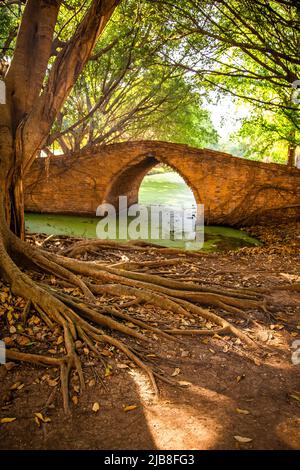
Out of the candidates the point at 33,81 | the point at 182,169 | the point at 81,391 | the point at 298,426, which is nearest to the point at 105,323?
the point at 81,391

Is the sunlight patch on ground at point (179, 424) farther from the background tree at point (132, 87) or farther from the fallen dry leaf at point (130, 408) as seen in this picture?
the background tree at point (132, 87)

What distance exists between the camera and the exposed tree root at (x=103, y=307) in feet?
13.0

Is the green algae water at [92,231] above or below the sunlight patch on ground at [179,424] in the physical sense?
above

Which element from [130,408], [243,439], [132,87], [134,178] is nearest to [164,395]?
[130,408]

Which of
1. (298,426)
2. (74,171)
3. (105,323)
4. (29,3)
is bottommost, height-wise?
(298,426)

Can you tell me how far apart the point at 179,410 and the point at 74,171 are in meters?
12.1

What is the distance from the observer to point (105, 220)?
1427 cm

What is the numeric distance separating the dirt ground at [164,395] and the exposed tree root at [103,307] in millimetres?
109

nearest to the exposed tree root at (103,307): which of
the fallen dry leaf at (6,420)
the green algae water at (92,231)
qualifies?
the fallen dry leaf at (6,420)

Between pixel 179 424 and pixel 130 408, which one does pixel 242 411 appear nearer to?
pixel 179 424

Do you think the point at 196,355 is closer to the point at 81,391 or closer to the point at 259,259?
the point at 81,391

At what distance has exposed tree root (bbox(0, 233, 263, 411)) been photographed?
13.0ft

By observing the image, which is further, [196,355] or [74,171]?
[74,171]

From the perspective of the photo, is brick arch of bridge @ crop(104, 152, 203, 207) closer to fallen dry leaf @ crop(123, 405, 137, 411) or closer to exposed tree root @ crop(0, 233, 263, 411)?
exposed tree root @ crop(0, 233, 263, 411)
